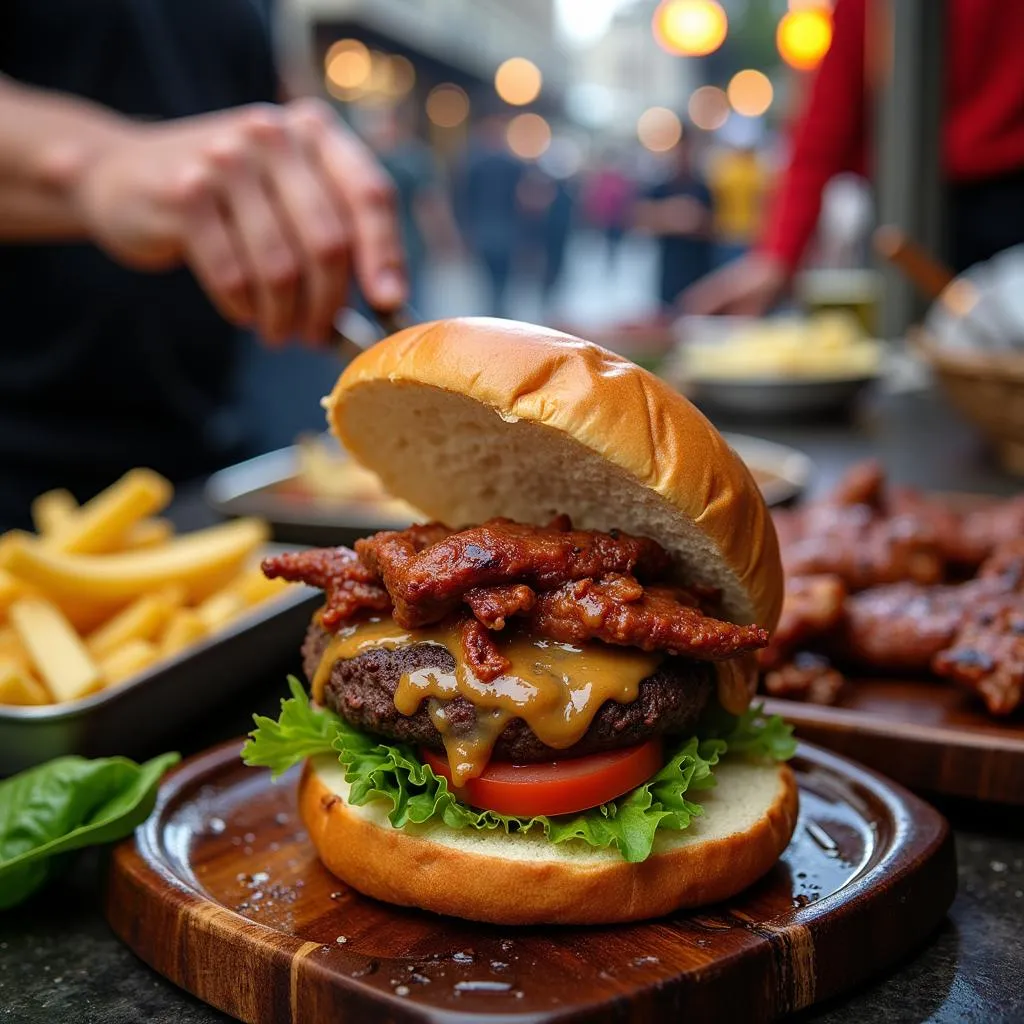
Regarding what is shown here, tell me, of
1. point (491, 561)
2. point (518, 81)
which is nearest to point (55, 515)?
point (491, 561)

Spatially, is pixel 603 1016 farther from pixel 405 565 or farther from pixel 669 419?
pixel 669 419

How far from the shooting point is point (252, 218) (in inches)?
110

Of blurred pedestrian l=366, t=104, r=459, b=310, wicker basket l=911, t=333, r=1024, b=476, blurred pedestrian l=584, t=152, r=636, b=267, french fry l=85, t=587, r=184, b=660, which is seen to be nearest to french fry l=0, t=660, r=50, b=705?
french fry l=85, t=587, r=184, b=660

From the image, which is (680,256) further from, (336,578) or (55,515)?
(336,578)

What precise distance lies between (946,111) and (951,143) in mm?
233

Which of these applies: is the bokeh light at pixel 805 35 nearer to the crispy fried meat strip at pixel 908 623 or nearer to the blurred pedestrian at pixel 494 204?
the blurred pedestrian at pixel 494 204

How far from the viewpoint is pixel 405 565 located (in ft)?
4.93

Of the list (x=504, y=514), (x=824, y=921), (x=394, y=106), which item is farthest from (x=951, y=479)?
(x=394, y=106)

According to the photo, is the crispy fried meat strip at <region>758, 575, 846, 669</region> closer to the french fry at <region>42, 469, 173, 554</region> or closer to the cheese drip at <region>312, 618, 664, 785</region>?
the cheese drip at <region>312, 618, 664, 785</region>

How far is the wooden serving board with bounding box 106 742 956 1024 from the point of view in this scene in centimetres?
126

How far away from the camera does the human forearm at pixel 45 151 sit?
300 centimetres

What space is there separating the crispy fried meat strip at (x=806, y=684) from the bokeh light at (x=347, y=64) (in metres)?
23.0

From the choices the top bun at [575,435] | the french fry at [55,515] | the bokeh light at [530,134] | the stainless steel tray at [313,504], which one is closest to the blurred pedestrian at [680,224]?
the stainless steel tray at [313,504]

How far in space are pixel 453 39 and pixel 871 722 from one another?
3286 cm
